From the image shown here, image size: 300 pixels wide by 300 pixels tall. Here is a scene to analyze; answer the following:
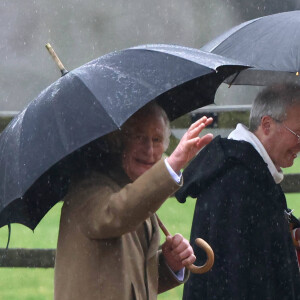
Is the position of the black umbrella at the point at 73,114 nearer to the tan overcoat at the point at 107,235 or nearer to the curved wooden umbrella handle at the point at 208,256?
the tan overcoat at the point at 107,235

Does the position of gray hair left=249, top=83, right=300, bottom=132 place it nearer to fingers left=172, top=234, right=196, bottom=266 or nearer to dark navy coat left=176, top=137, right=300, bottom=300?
dark navy coat left=176, top=137, right=300, bottom=300

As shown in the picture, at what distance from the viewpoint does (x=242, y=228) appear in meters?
4.14

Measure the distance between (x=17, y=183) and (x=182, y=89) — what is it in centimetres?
89

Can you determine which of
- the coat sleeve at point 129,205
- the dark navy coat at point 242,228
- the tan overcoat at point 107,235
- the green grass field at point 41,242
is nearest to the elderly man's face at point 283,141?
the dark navy coat at point 242,228

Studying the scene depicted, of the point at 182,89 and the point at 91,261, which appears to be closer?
the point at 91,261

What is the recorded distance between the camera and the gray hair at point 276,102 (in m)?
4.34

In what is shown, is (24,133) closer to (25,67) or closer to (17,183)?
(17,183)

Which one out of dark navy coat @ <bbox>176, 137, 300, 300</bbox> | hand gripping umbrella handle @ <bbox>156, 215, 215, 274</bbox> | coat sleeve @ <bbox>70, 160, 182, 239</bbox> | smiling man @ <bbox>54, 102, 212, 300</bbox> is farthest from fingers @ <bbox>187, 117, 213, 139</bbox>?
dark navy coat @ <bbox>176, 137, 300, 300</bbox>

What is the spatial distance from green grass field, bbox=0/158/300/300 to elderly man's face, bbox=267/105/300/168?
9.97 feet

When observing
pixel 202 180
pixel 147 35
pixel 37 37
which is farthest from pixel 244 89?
pixel 202 180

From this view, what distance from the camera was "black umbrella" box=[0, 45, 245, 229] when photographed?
10.2 ft

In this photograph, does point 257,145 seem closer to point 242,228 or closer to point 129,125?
point 242,228

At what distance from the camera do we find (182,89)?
12.4 feet

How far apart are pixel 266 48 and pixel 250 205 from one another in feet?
2.41
